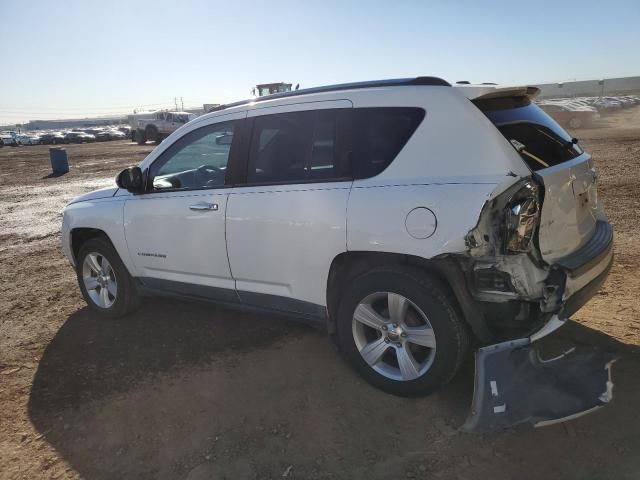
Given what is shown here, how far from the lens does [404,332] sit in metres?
2.98

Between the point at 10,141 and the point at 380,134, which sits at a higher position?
the point at 10,141

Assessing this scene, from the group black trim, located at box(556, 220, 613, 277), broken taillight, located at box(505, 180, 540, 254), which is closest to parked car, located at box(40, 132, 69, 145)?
black trim, located at box(556, 220, 613, 277)

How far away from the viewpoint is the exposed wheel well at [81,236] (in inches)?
180

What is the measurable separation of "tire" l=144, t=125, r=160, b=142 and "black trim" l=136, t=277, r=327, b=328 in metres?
33.5

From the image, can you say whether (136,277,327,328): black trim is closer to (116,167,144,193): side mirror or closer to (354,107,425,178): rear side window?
(116,167,144,193): side mirror

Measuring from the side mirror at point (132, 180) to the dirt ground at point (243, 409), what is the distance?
4.19 ft

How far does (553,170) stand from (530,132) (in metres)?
0.31

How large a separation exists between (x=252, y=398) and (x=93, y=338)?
1.88 meters

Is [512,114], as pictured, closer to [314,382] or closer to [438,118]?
[438,118]

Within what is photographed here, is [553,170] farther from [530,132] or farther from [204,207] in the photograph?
[204,207]

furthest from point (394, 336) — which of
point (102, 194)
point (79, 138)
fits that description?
point (79, 138)

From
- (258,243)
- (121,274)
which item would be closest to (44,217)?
(121,274)

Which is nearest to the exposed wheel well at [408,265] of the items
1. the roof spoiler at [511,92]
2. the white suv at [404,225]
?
the white suv at [404,225]

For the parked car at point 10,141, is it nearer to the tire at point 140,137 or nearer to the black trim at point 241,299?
the tire at point 140,137
